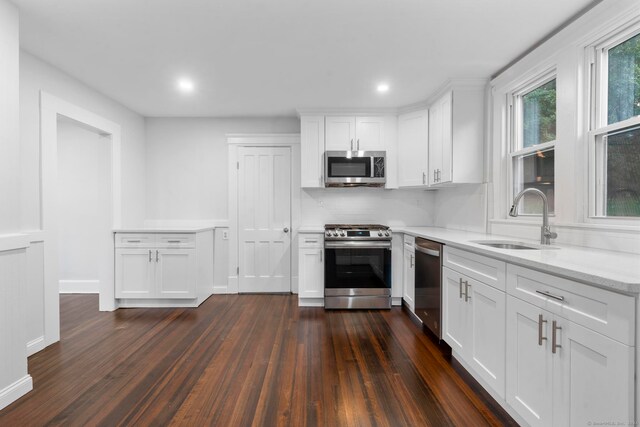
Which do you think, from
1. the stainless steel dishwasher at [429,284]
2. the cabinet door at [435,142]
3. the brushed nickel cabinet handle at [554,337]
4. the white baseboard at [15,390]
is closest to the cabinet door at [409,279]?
the stainless steel dishwasher at [429,284]

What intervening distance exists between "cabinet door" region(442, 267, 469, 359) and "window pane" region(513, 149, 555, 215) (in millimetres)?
935

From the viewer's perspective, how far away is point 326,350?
2.60m

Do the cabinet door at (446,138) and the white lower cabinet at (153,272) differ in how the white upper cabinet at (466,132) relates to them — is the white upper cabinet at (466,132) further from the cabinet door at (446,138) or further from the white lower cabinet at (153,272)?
the white lower cabinet at (153,272)

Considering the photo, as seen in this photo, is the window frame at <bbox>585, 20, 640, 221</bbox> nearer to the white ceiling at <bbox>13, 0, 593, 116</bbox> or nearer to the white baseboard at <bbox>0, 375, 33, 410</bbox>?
the white ceiling at <bbox>13, 0, 593, 116</bbox>

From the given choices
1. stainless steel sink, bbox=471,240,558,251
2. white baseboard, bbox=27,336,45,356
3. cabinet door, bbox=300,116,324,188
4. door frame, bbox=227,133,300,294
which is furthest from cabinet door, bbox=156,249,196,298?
stainless steel sink, bbox=471,240,558,251

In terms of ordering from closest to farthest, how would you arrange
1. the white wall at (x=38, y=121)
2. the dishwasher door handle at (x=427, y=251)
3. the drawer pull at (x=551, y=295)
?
the drawer pull at (x=551, y=295), the white wall at (x=38, y=121), the dishwasher door handle at (x=427, y=251)

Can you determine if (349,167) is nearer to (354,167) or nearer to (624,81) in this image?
(354,167)

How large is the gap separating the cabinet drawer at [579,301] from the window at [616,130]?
2.92ft

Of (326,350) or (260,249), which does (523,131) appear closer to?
(326,350)

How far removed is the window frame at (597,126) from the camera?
2.00 meters

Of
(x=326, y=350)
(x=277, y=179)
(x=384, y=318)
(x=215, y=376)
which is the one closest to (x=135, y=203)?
(x=277, y=179)

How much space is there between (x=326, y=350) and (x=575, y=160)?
2271 millimetres

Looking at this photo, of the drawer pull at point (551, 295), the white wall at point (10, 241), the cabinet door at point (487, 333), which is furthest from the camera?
the white wall at point (10, 241)

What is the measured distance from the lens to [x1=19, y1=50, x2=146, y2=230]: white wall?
2.58m
